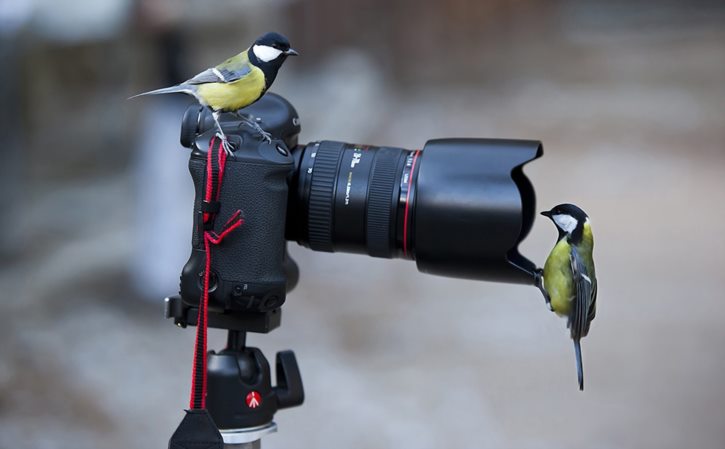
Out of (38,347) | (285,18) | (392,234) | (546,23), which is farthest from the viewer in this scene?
(546,23)

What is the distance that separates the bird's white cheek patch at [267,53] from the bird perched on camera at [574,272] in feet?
1.88

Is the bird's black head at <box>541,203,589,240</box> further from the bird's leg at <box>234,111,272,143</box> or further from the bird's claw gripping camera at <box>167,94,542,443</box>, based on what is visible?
the bird's leg at <box>234,111,272,143</box>

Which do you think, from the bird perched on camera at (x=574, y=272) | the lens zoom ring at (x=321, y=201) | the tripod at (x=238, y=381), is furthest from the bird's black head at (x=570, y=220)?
the tripod at (x=238, y=381)

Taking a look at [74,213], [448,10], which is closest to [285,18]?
[448,10]

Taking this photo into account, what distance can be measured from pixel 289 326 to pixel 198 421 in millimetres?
2973

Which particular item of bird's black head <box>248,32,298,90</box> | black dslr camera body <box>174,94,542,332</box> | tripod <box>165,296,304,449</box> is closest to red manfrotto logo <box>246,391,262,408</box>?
tripod <box>165,296,304,449</box>

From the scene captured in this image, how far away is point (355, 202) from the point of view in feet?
6.29

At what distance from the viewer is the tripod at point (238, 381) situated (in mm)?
1798

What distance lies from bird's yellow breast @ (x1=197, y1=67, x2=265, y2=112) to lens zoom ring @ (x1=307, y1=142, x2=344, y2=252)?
0.24 metres

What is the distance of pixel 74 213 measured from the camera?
628 centimetres

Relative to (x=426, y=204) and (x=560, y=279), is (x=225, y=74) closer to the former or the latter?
(x=426, y=204)

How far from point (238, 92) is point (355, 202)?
34 cm

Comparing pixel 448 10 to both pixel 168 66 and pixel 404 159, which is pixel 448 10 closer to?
pixel 168 66

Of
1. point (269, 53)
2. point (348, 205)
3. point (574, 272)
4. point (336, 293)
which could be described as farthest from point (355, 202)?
point (336, 293)
